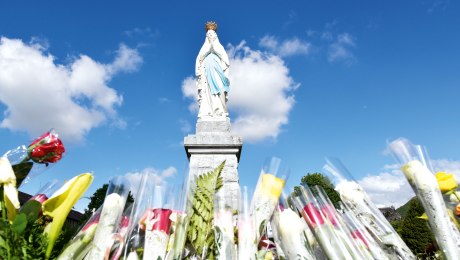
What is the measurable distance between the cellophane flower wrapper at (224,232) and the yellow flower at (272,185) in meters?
0.14

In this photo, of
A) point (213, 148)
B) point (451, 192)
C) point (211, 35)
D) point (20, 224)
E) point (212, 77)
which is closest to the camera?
point (20, 224)

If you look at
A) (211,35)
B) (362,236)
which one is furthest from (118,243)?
(211,35)

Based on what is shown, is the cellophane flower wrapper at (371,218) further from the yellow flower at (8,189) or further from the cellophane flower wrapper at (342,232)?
the yellow flower at (8,189)

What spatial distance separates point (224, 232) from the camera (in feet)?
3.35

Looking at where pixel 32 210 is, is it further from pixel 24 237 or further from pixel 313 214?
pixel 313 214

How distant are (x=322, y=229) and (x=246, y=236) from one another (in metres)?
0.22

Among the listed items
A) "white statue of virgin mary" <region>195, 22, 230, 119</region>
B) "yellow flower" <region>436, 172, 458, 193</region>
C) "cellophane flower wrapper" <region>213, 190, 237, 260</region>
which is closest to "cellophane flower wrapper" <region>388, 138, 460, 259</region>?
"yellow flower" <region>436, 172, 458, 193</region>

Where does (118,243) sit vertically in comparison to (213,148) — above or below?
below

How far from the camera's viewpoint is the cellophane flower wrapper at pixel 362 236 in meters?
0.98

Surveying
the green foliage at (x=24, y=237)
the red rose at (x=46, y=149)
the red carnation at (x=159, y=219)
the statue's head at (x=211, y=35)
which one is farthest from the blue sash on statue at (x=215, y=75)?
the green foliage at (x=24, y=237)

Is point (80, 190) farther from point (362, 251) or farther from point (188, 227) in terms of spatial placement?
point (362, 251)

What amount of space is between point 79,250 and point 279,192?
61 centimetres

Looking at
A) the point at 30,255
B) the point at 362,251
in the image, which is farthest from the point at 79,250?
the point at 362,251

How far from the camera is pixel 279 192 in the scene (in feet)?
3.47
